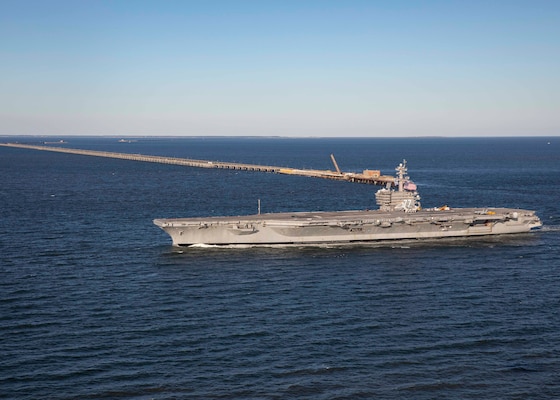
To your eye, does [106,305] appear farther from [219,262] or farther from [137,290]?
[219,262]

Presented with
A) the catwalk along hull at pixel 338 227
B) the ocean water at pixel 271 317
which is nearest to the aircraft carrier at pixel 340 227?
the catwalk along hull at pixel 338 227

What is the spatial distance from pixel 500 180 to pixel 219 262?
82589 millimetres

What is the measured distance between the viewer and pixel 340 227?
54.5m

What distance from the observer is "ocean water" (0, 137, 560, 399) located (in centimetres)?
2680

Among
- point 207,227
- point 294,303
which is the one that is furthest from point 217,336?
point 207,227

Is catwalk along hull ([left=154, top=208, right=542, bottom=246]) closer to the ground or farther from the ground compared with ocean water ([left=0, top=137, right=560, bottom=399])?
farther from the ground

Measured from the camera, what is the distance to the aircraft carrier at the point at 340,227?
53156 mm

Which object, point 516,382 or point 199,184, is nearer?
point 516,382

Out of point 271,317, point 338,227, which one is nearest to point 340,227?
point 338,227

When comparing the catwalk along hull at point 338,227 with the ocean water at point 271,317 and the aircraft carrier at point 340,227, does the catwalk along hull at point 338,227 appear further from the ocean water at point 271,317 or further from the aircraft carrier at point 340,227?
the ocean water at point 271,317

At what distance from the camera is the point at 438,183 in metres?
112

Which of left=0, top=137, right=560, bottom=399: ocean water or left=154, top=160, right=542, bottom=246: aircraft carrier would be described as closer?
left=0, top=137, right=560, bottom=399: ocean water

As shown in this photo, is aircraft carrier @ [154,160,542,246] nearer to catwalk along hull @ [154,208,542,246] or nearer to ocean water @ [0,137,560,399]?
catwalk along hull @ [154,208,542,246]

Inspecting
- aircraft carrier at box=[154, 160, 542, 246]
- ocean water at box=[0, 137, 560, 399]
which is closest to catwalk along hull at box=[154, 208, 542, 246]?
aircraft carrier at box=[154, 160, 542, 246]
